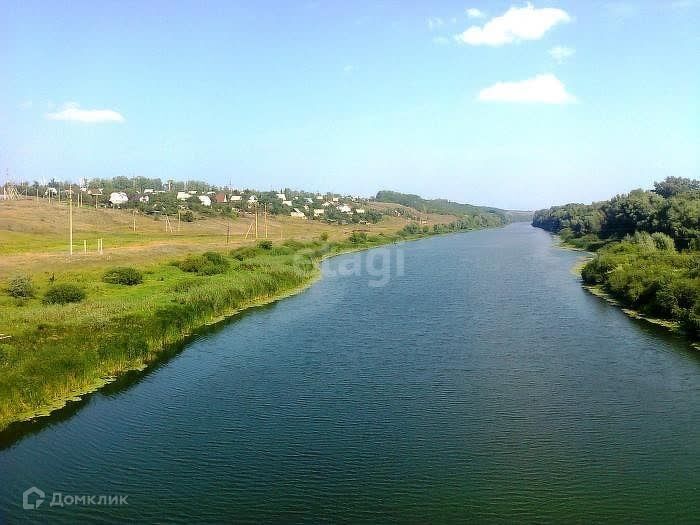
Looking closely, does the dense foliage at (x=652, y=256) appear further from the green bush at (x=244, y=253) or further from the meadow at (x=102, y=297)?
the green bush at (x=244, y=253)

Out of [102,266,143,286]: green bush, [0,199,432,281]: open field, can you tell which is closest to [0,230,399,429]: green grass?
[102,266,143,286]: green bush

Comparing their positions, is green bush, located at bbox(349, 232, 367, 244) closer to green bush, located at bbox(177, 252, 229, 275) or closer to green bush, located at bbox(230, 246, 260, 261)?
green bush, located at bbox(230, 246, 260, 261)

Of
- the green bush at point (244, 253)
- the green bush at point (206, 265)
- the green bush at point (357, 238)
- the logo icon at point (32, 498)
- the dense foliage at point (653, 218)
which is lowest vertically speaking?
the logo icon at point (32, 498)

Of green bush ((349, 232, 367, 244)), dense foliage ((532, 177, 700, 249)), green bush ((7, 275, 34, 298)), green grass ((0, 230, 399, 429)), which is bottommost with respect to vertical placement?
green grass ((0, 230, 399, 429))

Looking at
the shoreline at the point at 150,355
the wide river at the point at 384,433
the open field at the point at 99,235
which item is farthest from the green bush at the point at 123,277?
the wide river at the point at 384,433

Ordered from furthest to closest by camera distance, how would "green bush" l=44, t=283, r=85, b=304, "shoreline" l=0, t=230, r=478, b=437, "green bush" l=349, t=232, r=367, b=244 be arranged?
"green bush" l=349, t=232, r=367, b=244
"green bush" l=44, t=283, r=85, b=304
"shoreline" l=0, t=230, r=478, b=437

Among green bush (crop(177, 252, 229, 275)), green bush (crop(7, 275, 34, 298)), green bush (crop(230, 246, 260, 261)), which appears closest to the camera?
green bush (crop(7, 275, 34, 298))
